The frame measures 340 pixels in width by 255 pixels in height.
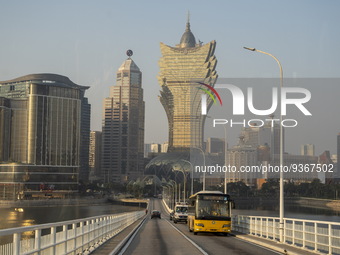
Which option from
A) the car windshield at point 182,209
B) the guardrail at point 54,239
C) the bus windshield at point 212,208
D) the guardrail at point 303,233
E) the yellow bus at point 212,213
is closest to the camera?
the guardrail at point 54,239

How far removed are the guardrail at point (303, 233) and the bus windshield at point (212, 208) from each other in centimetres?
221

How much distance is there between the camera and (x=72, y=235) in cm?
1814

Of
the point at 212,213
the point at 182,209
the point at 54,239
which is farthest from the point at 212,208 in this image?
the point at 182,209

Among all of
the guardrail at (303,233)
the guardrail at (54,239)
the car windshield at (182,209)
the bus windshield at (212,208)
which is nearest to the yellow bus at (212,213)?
the bus windshield at (212,208)

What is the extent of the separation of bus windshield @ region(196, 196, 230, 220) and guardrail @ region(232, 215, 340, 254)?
2.21 m

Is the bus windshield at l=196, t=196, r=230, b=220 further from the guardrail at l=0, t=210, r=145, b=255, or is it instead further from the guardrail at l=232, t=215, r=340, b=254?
the guardrail at l=0, t=210, r=145, b=255

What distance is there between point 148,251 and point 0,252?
12926 millimetres

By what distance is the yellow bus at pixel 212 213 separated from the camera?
117ft

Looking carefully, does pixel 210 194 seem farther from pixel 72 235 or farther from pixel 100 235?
pixel 72 235

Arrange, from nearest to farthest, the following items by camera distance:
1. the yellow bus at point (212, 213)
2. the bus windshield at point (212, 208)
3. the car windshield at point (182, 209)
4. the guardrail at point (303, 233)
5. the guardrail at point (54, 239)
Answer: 1. the guardrail at point (54, 239)
2. the guardrail at point (303, 233)
3. the yellow bus at point (212, 213)
4. the bus windshield at point (212, 208)
5. the car windshield at point (182, 209)

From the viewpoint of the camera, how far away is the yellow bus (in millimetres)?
35594

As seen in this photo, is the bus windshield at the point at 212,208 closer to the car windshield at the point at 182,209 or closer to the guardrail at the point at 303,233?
the guardrail at the point at 303,233

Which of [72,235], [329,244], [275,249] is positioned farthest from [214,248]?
[72,235]

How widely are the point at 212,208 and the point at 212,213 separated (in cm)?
37
